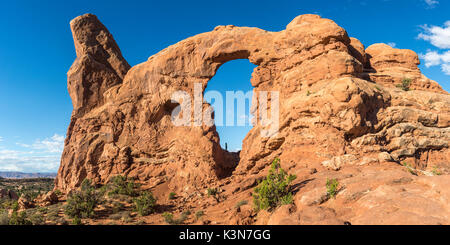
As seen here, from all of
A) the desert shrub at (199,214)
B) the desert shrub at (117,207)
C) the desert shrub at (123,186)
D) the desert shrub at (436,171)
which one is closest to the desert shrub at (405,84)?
the desert shrub at (436,171)

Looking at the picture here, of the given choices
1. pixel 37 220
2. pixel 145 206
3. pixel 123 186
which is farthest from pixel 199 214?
pixel 37 220

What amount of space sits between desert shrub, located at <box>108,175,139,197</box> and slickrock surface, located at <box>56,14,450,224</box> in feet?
2.80

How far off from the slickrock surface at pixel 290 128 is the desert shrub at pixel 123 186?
85cm

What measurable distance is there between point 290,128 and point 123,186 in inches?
557

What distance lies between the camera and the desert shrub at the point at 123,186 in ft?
66.5

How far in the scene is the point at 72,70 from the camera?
25.7 m

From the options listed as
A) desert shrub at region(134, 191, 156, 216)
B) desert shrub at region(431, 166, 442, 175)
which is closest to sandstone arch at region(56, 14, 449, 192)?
desert shrub at region(431, 166, 442, 175)

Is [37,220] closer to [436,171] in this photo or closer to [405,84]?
[436,171]

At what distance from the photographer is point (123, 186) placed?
2102cm

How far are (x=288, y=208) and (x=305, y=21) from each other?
54.2 feet

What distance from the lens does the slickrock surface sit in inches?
398

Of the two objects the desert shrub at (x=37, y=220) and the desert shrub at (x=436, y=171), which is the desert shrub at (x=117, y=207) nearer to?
the desert shrub at (x=37, y=220)

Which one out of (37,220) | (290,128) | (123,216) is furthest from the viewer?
(290,128)
